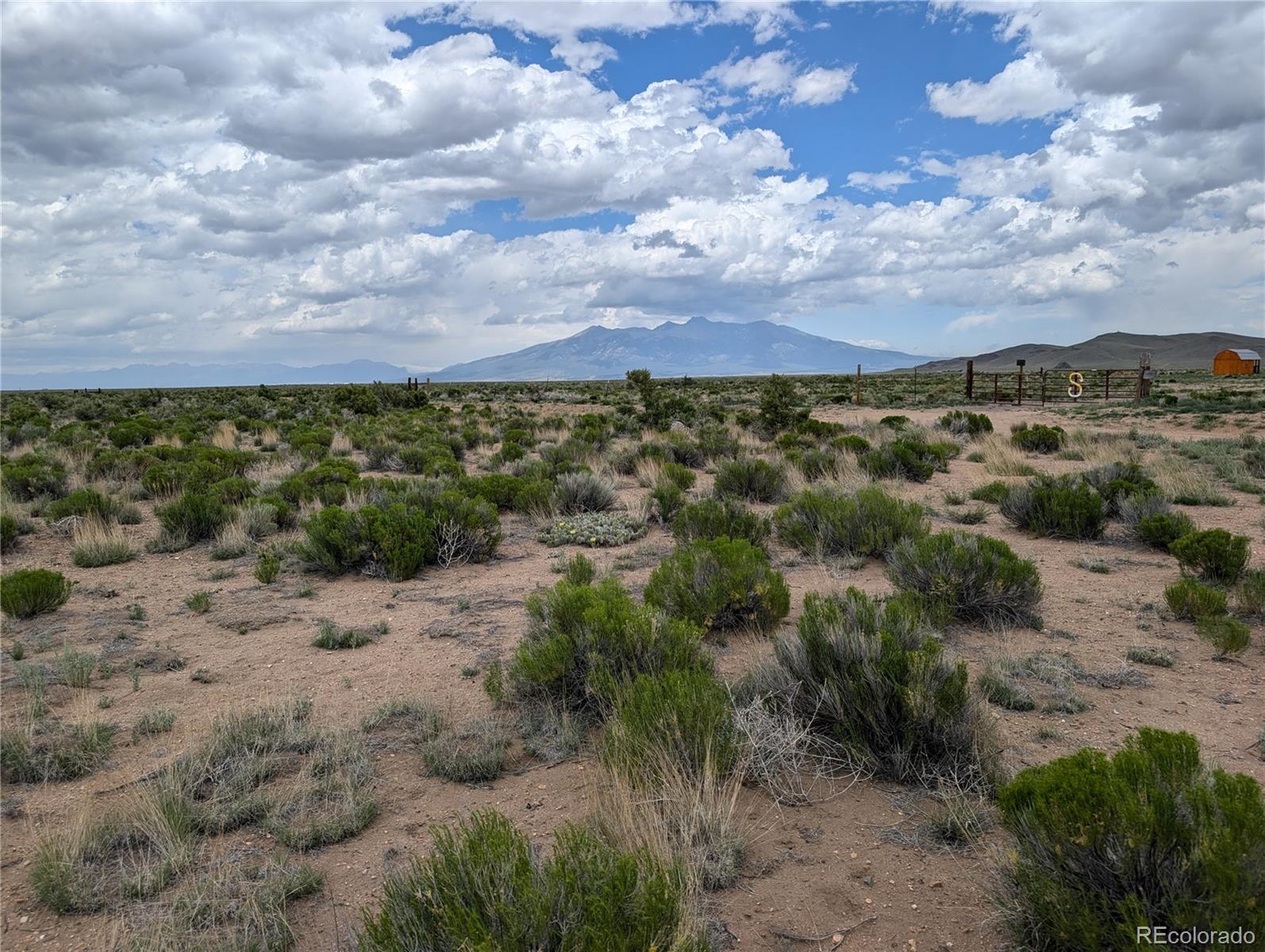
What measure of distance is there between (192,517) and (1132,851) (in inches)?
412

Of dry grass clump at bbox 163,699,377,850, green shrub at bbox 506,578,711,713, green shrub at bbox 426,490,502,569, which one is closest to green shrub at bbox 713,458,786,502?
green shrub at bbox 426,490,502,569

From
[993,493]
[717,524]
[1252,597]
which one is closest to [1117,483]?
[993,493]

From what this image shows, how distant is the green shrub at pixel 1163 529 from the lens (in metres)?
8.27

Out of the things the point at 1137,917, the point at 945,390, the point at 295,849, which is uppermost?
the point at 945,390

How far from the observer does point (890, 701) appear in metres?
4.11

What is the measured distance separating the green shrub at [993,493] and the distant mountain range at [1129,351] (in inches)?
5670

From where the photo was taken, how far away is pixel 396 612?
23.5 feet

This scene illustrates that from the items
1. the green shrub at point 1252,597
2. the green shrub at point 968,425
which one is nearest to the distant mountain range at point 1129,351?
the green shrub at point 968,425

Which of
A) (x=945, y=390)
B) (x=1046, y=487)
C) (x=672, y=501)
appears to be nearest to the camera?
(x=1046, y=487)

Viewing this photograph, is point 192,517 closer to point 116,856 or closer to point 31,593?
point 31,593

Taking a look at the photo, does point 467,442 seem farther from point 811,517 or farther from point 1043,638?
point 1043,638

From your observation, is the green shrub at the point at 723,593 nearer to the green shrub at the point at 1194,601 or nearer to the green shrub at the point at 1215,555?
the green shrub at the point at 1194,601

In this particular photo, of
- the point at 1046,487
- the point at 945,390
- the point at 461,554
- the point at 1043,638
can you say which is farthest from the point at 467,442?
the point at 945,390

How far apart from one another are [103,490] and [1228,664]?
13.6 meters
